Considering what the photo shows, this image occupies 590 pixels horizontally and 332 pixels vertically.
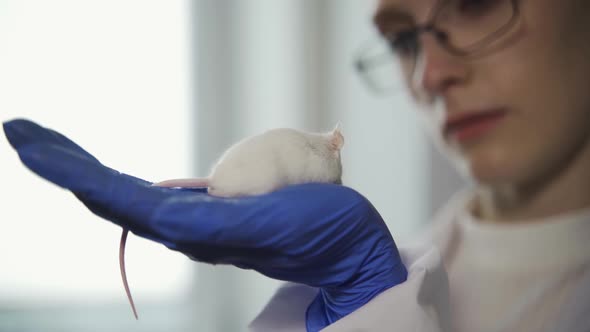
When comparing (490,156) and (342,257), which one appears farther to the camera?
Answer: (490,156)

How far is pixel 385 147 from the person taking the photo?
104 cm

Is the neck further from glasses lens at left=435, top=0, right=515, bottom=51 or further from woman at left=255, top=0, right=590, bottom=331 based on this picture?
glasses lens at left=435, top=0, right=515, bottom=51

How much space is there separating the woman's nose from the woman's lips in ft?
0.13

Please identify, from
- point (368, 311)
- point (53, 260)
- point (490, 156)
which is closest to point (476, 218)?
point (490, 156)

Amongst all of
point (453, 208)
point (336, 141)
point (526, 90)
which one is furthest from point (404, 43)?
point (336, 141)

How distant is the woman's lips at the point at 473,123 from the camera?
1.85 ft

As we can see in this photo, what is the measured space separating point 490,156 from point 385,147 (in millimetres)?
457

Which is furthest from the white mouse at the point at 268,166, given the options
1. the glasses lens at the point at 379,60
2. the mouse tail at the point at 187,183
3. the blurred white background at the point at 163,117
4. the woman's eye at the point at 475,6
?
the glasses lens at the point at 379,60

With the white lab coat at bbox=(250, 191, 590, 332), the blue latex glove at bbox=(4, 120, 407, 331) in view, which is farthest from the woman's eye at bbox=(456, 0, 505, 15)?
the blue latex glove at bbox=(4, 120, 407, 331)

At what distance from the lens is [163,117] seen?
79cm

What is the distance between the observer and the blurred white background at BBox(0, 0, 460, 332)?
0.69 m

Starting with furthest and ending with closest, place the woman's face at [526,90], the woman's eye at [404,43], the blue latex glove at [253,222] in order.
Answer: the woman's eye at [404,43]
the woman's face at [526,90]
the blue latex glove at [253,222]

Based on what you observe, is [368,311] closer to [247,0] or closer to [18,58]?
[18,58]

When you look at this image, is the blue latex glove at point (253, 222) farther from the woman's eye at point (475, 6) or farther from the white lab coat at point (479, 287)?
the woman's eye at point (475, 6)
